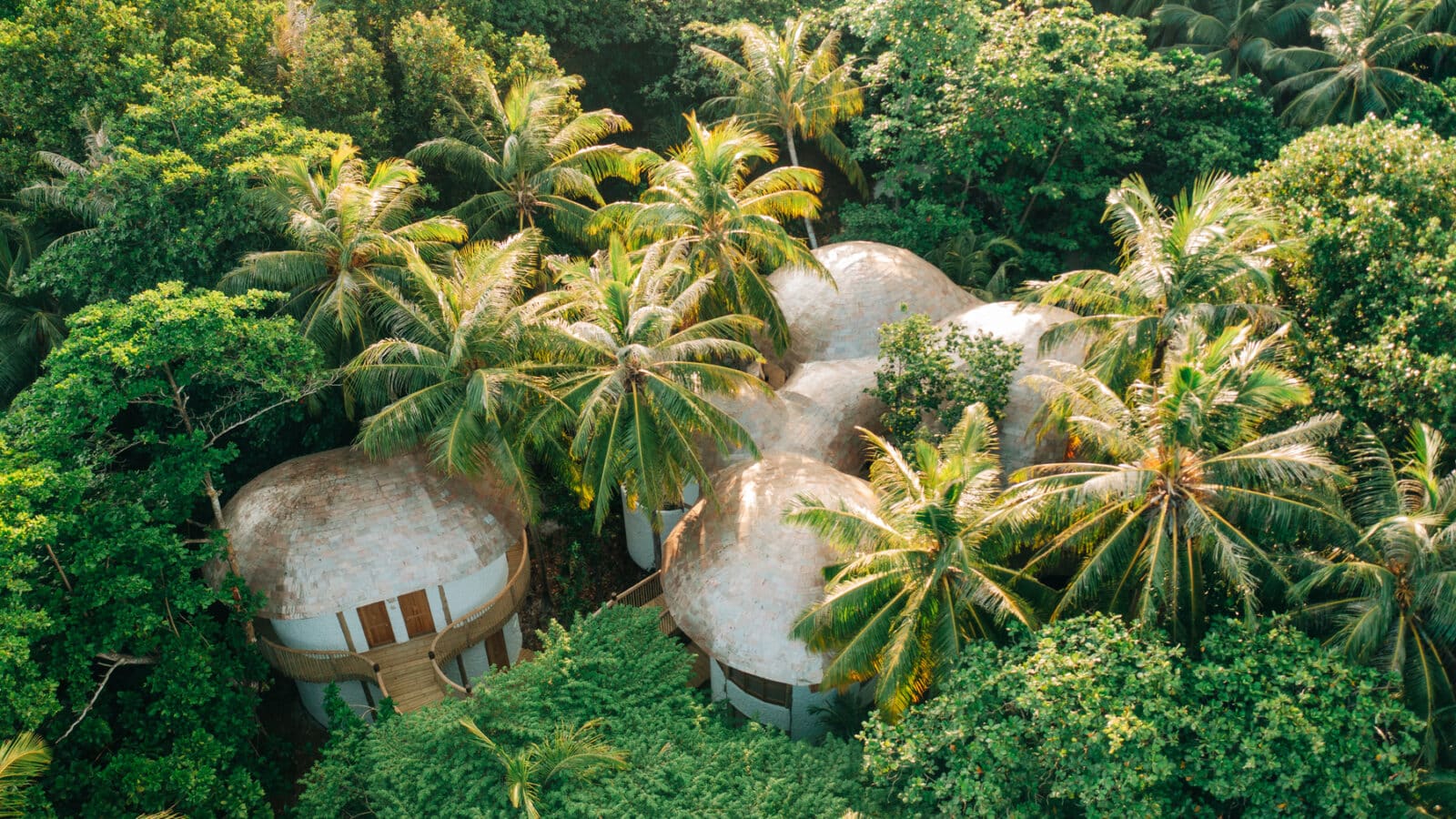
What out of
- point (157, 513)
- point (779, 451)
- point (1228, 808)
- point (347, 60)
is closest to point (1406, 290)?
point (1228, 808)

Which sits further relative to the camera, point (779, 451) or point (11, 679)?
point (779, 451)

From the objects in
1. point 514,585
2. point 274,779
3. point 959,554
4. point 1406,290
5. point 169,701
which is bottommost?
point 274,779

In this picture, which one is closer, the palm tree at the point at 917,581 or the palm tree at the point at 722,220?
the palm tree at the point at 917,581

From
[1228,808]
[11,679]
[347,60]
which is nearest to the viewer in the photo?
[11,679]

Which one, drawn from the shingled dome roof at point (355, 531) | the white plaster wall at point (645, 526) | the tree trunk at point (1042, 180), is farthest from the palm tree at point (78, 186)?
the tree trunk at point (1042, 180)

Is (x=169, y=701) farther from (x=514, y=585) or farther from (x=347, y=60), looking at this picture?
(x=347, y=60)

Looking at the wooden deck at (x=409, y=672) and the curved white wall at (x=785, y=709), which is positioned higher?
the wooden deck at (x=409, y=672)

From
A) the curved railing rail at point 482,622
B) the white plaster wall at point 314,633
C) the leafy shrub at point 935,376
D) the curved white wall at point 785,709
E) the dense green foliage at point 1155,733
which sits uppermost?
the leafy shrub at point 935,376

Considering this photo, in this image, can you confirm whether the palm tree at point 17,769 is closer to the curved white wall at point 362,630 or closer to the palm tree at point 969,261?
the curved white wall at point 362,630
